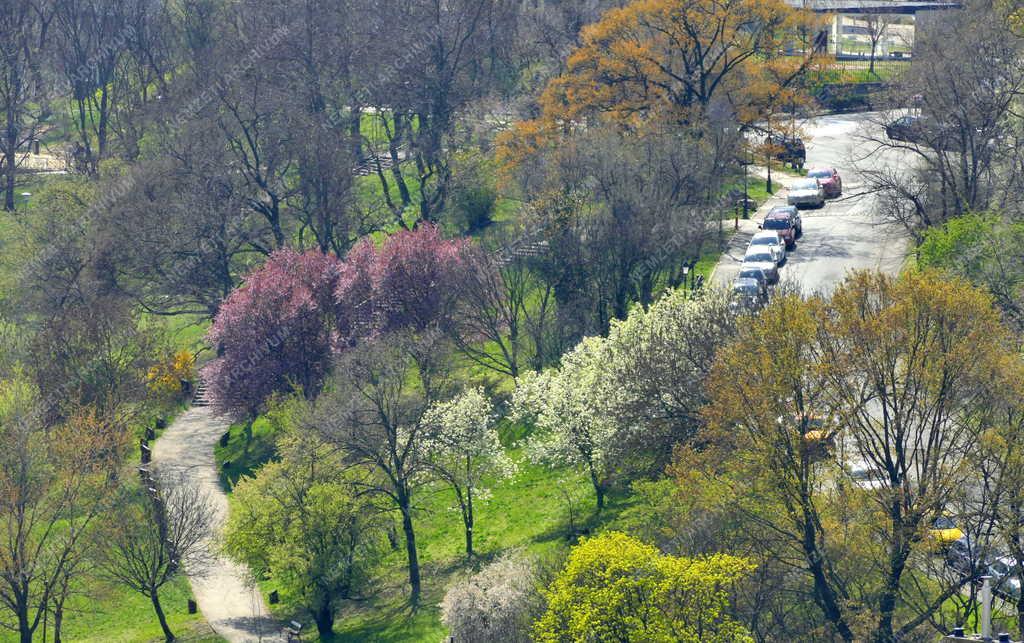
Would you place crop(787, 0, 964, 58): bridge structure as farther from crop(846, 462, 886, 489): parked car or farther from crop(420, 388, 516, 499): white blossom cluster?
crop(846, 462, 886, 489): parked car

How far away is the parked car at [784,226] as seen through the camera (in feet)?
208

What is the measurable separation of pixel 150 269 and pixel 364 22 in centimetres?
2417

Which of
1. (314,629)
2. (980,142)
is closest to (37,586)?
(314,629)

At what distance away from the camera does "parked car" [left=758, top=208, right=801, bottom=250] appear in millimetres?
63375

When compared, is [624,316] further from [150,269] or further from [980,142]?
[150,269]

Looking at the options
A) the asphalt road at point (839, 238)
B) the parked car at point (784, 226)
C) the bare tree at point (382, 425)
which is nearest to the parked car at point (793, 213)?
the parked car at point (784, 226)

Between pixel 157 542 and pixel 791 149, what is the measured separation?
41546 mm

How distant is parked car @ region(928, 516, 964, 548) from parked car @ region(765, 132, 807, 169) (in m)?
36.4

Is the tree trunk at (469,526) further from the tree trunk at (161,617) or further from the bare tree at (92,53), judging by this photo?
the bare tree at (92,53)

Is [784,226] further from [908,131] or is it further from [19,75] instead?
[19,75]

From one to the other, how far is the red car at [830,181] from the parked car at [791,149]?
6.83 ft

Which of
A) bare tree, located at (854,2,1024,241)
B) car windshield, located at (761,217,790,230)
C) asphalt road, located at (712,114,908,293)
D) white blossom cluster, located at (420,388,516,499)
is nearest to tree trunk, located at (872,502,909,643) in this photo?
white blossom cluster, located at (420,388,516,499)

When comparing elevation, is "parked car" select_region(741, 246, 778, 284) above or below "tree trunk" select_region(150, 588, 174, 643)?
above

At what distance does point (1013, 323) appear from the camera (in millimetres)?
46062
